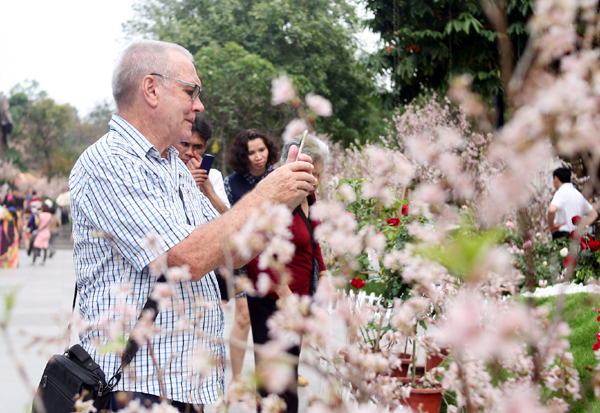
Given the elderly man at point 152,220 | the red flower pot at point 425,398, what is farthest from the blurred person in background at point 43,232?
the elderly man at point 152,220

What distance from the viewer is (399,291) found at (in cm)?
425

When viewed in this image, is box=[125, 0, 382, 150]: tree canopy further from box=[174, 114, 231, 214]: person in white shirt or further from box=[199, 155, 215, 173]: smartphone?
box=[199, 155, 215, 173]: smartphone

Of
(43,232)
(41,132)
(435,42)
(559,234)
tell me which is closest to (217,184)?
(559,234)

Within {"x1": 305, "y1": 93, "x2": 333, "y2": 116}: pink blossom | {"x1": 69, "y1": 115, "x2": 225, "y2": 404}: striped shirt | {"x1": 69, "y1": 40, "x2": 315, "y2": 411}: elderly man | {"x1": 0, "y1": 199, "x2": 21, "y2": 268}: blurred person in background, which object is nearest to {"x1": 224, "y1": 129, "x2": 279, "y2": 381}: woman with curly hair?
{"x1": 69, "y1": 40, "x2": 315, "y2": 411}: elderly man

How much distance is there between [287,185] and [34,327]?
7.09 metres

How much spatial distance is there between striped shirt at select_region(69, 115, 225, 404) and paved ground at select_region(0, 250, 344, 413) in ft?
0.48

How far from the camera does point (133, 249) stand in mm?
1704

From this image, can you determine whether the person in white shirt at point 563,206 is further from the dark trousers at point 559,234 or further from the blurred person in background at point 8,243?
the blurred person in background at point 8,243

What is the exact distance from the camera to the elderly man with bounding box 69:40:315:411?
167 cm

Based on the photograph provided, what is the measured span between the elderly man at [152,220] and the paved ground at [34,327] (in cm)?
17

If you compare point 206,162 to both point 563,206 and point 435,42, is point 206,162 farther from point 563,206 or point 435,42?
point 435,42

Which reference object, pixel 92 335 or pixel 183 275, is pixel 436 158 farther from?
pixel 92 335

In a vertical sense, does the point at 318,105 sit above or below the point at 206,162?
below

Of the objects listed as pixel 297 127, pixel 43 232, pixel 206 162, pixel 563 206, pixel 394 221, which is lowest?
pixel 297 127
